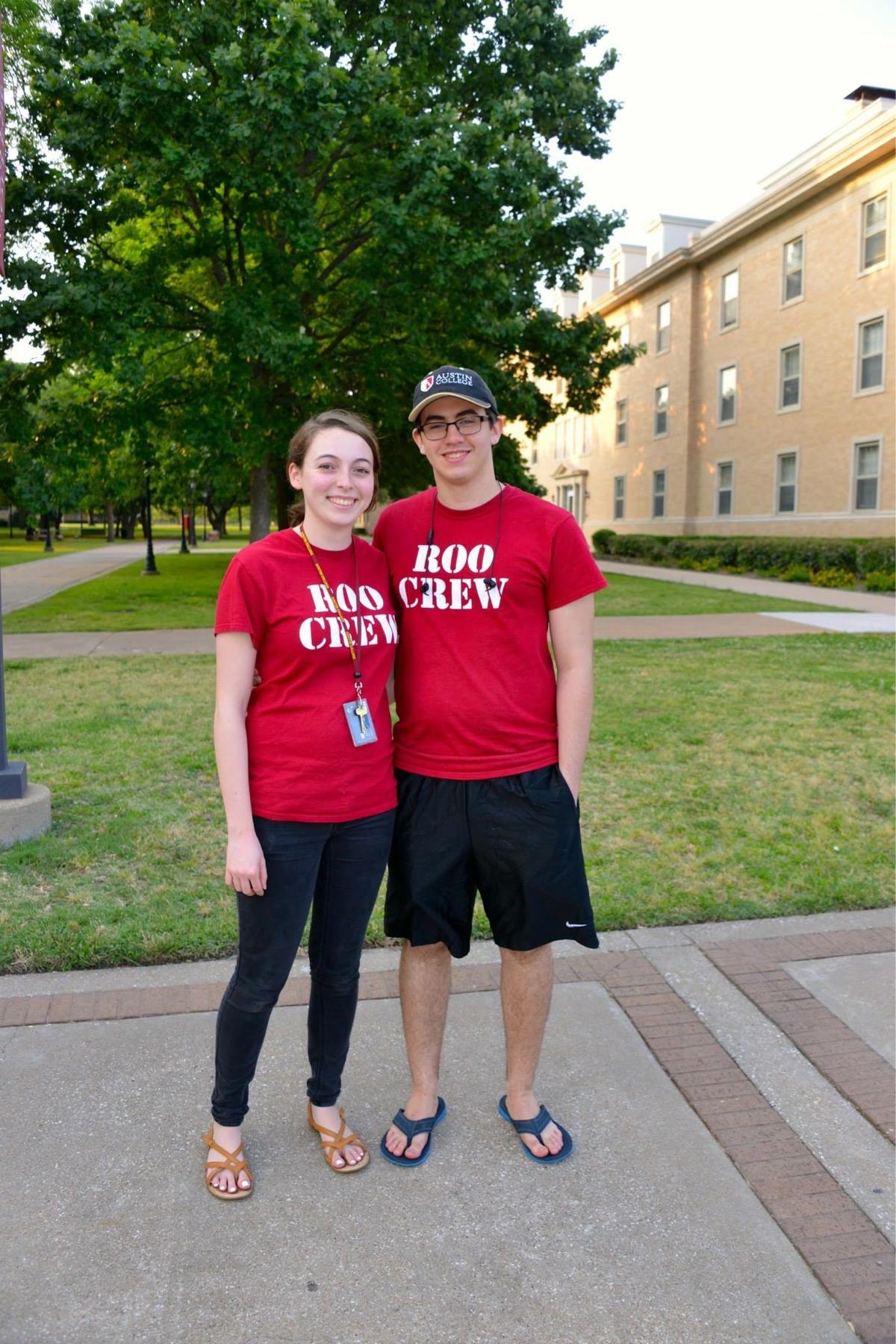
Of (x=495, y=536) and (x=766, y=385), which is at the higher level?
(x=766, y=385)

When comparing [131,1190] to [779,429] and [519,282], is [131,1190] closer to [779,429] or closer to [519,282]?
[519,282]

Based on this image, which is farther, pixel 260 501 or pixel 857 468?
pixel 857 468

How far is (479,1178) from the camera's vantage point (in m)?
2.55

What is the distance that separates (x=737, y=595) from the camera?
1875cm

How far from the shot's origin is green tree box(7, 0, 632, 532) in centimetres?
1173

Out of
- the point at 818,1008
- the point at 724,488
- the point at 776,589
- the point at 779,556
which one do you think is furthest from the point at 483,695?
the point at 724,488

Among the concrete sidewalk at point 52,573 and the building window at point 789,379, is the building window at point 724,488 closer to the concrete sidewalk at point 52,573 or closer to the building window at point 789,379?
the building window at point 789,379

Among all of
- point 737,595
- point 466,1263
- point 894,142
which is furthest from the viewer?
point 894,142

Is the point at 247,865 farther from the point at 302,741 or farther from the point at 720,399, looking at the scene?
the point at 720,399

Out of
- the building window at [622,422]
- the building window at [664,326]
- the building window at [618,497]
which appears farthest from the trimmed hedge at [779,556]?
the building window at [664,326]

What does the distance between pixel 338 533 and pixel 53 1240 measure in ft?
5.76

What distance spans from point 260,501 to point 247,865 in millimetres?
16499

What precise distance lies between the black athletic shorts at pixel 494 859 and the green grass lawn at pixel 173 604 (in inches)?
397

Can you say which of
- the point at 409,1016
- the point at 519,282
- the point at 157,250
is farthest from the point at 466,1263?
the point at 519,282
